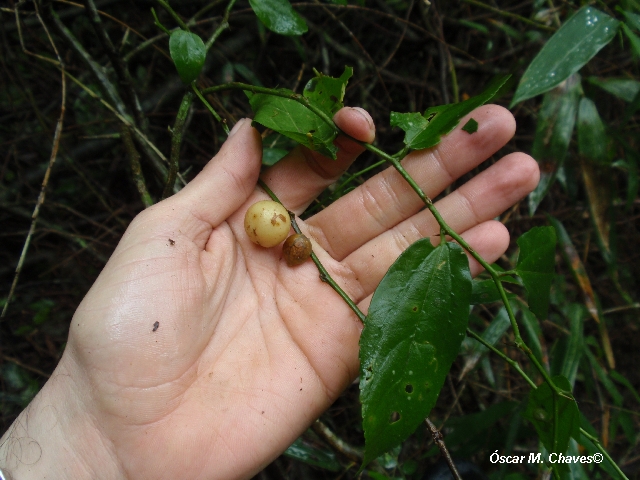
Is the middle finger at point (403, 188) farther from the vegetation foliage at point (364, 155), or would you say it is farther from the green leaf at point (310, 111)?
the green leaf at point (310, 111)

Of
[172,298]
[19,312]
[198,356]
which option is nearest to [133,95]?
[172,298]

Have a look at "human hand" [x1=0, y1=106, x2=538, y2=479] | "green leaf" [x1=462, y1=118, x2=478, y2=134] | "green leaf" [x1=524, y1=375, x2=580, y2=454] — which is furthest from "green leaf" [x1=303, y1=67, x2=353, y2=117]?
"green leaf" [x1=524, y1=375, x2=580, y2=454]

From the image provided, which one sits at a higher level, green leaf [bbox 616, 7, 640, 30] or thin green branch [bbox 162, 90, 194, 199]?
green leaf [bbox 616, 7, 640, 30]

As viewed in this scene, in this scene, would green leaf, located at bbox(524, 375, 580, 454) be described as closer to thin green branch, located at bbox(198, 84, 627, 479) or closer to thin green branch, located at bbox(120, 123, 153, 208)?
thin green branch, located at bbox(198, 84, 627, 479)

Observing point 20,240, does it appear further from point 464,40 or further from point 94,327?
point 464,40

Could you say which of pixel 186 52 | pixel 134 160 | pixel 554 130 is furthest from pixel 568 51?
pixel 134 160

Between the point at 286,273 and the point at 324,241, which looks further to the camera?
the point at 324,241

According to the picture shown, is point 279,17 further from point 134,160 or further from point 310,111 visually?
point 134,160
